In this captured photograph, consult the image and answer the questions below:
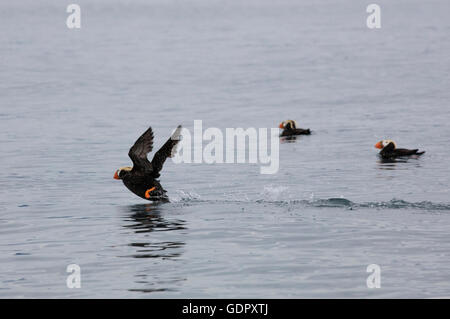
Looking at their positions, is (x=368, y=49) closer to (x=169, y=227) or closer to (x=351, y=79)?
(x=351, y=79)

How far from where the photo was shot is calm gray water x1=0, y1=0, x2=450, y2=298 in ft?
37.3

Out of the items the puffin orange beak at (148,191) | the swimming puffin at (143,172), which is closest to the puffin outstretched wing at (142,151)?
the swimming puffin at (143,172)

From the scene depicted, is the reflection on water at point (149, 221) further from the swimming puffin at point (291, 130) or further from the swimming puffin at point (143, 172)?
the swimming puffin at point (291, 130)

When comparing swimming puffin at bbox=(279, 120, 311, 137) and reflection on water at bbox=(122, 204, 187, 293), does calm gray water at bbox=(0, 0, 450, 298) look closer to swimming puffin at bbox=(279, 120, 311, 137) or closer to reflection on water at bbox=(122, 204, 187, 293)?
reflection on water at bbox=(122, 204, 187, 293)

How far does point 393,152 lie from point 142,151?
8.57 meters

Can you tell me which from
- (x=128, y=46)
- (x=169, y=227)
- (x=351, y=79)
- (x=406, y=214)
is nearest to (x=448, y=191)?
(x=406, y=214)

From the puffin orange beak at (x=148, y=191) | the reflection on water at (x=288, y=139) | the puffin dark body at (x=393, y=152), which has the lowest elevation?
the puffin orange beak at (x=148, y=191)

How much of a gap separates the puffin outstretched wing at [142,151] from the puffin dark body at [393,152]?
27.2ft

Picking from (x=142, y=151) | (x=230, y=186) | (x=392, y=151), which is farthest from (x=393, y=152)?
(x=142, y=151)

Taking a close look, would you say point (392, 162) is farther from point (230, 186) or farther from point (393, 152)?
point (230, 186)

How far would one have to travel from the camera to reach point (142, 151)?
616 inches

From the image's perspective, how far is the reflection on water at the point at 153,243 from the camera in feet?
36.2

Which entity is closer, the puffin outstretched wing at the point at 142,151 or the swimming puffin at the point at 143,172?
the puffin outstretched wing at the point at 142,151
